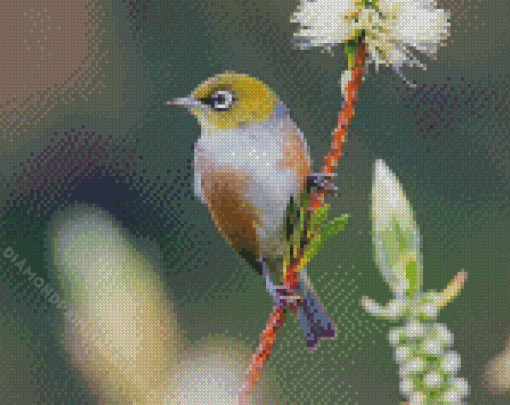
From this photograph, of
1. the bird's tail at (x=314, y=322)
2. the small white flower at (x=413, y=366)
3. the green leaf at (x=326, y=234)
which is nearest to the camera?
the small white flower at (x=413, y=366)

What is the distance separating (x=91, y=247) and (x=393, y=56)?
0.78m

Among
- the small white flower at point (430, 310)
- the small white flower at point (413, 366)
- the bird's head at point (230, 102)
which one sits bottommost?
the small white flower at point (413, 366)

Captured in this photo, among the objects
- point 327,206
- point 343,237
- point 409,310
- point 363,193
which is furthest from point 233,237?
point 363,193

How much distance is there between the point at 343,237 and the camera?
4.00ft

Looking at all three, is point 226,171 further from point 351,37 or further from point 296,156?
point 351,37

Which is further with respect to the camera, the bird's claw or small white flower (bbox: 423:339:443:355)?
the bird's claw

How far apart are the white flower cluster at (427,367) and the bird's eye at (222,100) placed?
342 millimetres

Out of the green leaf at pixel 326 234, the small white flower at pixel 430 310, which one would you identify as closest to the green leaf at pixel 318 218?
the green leaf at pixel 326 234

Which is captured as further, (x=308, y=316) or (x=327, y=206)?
(x=308, y=316)

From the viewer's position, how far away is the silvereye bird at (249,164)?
48cm

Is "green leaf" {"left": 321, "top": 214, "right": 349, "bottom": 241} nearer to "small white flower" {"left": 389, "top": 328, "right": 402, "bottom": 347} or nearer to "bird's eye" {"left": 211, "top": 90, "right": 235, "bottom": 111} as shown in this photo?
"small white flower" {"left": 389, "top": 328, "right": 402, "bottom": 347}

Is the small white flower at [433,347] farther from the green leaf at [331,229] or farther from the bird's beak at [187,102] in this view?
the bird's beak at [187,102]

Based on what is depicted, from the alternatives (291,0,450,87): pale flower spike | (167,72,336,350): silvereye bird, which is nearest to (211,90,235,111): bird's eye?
(167,72,336,350): silvereye bird

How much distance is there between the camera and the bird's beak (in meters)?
0.49
